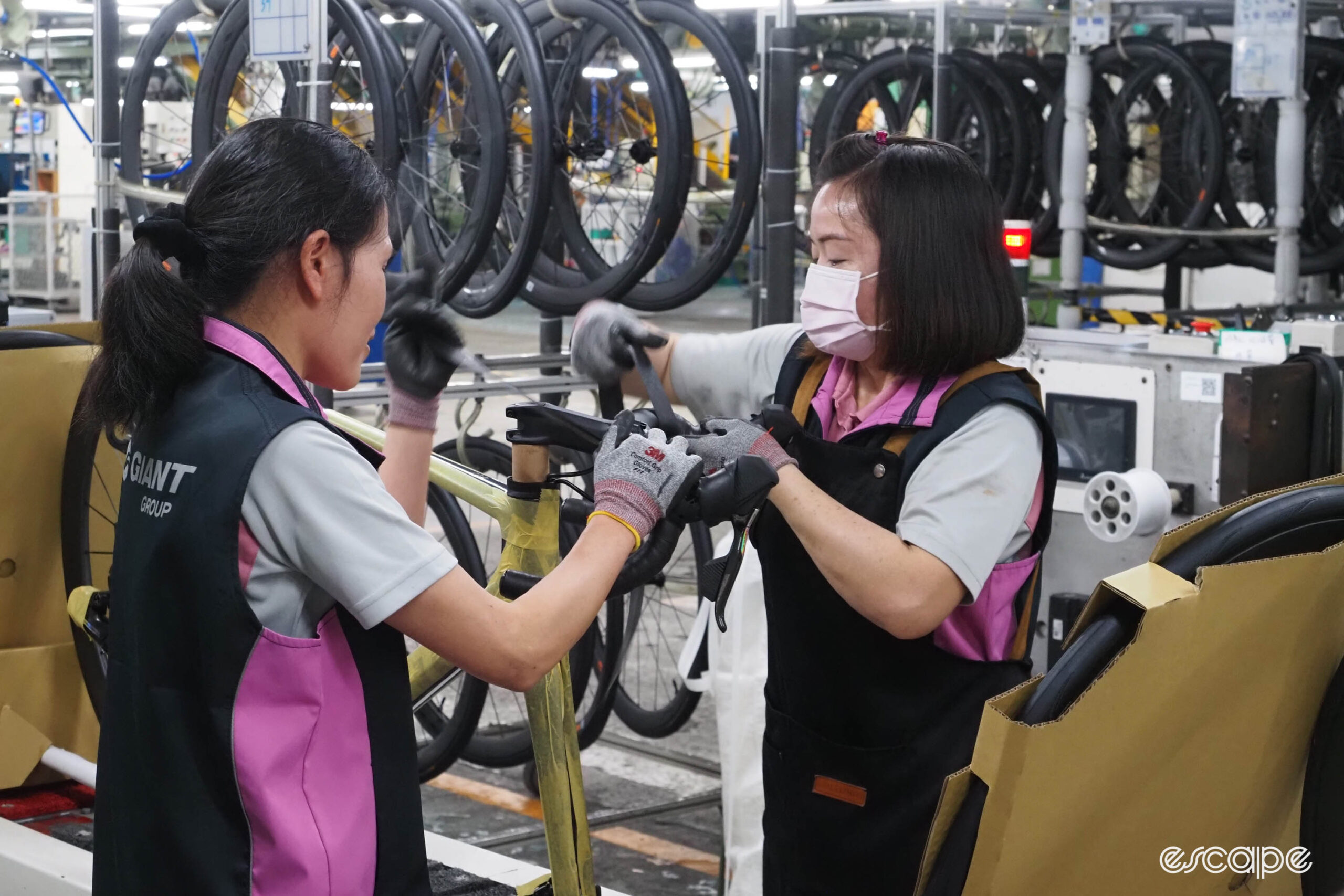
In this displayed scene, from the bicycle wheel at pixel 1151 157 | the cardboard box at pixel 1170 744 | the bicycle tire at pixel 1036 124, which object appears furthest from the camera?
the bicycle tire at pixel 1036 124

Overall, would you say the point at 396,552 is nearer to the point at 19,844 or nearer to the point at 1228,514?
the point at 1228,514

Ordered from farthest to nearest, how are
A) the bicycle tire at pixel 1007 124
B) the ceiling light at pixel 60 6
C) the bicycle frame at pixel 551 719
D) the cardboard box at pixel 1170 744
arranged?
the bicycle tire at pixel 1007 124, the ceiling light at pixel 60 6, the bicycle frame at pixel 551 719, the cardboard box at pixel 1170 744

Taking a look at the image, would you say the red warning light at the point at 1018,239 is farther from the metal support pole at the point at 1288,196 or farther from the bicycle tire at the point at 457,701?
the bicycle tire at the point at 457,701

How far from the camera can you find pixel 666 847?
3957mm

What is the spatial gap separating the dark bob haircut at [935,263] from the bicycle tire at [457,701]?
2.04 m

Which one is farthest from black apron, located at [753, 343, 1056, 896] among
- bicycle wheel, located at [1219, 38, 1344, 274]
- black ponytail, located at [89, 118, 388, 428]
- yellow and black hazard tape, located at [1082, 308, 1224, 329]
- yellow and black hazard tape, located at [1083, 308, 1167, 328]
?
bicycle wheel, located at [1219, 38, 1344, 274]

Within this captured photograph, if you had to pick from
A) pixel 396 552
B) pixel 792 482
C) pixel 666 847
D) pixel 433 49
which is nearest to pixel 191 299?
pixel 396 552

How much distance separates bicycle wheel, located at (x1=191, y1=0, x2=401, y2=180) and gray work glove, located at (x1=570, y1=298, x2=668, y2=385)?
1548 mm

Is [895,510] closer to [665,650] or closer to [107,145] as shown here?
[107,145]

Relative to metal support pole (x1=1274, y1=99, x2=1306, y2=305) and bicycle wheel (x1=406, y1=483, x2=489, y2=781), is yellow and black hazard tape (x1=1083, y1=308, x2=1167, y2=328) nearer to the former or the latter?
metal support pole (x1=1274, y1=99, x2=1306, y2=305)

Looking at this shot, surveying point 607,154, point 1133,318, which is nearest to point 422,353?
point 607,154

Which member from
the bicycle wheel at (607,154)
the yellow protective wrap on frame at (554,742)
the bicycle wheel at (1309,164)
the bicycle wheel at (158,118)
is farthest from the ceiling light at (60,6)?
the bicycle wheel at (1309,164)

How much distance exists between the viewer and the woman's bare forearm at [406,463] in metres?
2.07

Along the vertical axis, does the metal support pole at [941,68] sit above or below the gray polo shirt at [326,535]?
above
